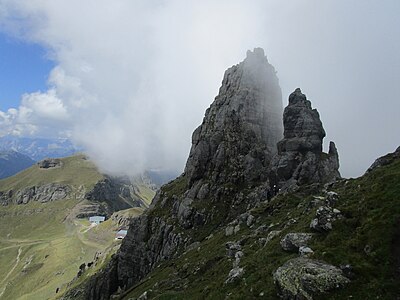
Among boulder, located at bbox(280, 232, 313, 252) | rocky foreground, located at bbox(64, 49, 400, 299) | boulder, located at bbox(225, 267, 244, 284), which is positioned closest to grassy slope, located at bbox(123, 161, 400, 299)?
rocky foreground, located at bbox(64, 49, 400, 299)

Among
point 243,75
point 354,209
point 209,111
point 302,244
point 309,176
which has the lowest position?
point 302,244

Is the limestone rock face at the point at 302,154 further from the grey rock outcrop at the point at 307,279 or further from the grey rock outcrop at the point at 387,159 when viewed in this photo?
the grey rock outcrop at the point at 307,279

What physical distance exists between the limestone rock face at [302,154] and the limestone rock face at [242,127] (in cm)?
1511

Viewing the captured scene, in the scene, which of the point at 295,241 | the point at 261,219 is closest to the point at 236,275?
the point at 295,241

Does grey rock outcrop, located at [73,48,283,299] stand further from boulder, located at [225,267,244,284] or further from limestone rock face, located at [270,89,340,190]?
boulder, located at [225,267,244,284]

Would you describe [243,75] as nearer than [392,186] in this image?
No

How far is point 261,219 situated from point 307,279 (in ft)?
160

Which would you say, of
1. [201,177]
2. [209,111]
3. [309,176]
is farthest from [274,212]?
[209,111]

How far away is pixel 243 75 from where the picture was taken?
159750 mm

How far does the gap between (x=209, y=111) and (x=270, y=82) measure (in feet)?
97.2

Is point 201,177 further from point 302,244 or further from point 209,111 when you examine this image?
point 302,244

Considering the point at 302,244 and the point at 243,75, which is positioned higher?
the point at 243,75

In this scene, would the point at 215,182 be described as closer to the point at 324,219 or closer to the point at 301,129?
the point at 301,129

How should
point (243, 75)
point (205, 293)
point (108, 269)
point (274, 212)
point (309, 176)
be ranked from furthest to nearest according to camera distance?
1. point (243, 75)
2. point (108, 269)
3. point (309, 176)
4. point (274, 212)
5. point (205, 293)
